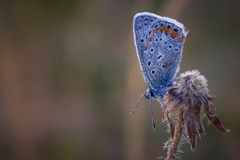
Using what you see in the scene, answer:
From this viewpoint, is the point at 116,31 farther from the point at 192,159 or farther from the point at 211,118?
the point at 211,118

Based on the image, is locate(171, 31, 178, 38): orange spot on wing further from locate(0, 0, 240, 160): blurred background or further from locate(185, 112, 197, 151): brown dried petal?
locate(0, 0, 240, 160): blurred background

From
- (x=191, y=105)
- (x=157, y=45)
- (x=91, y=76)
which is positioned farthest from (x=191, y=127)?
(x=91, y=76)

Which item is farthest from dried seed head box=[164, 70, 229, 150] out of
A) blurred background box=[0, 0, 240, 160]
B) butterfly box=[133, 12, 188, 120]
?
blurred background box=[0, 0, 240, 160]

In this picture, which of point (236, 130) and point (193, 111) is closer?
point (193, 111)

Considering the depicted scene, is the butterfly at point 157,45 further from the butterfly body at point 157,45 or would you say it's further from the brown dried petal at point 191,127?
the brown dried petal at point 191,127

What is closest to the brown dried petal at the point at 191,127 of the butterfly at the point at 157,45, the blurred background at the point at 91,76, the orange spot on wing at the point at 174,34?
the butterfly at the point at 157,45

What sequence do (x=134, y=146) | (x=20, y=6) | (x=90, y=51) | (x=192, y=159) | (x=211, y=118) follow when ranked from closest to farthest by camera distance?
1. (x=211, y=118)
2. (x=134, y=146)
3. (x=192, y=159)
4. (x=20, y=6)
5. (x=90, y=51)

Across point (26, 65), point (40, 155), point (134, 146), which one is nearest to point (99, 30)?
point (26, 65)
